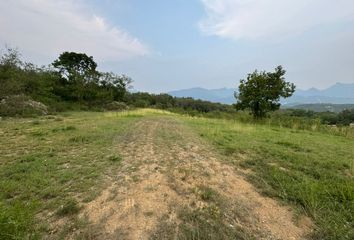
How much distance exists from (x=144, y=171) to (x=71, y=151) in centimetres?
271

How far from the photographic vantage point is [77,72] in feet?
122

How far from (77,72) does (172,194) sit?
3625cm

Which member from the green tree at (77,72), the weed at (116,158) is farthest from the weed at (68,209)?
the green tree at (77,72)

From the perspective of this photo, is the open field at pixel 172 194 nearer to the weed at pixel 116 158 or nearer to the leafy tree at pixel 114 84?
the weed at pixel 116 158

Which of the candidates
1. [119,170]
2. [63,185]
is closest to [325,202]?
[119,170]

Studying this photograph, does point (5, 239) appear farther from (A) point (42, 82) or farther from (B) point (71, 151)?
(A) point (42, 82)

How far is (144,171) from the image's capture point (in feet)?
17.6

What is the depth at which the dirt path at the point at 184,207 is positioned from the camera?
3.34 meters

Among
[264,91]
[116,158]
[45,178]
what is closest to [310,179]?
[116,158]

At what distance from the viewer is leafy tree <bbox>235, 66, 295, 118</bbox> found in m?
20.5

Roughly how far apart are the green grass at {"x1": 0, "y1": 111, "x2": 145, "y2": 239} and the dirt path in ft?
1.25

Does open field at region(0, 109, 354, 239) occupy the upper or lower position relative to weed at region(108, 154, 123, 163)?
lower

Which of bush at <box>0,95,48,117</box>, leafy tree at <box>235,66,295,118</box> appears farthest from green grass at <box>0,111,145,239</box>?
leafy tree at <box>235,66,295,118</box>

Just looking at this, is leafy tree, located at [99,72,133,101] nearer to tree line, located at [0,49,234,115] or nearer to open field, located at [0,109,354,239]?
tree line, located at [0,49,234,115]
